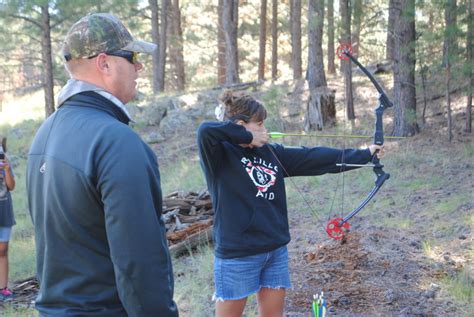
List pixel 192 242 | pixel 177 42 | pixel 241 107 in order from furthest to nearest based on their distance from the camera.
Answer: pixel 177 42, pixel 192 242, pixel 241 107

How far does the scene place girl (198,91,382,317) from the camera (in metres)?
2.82

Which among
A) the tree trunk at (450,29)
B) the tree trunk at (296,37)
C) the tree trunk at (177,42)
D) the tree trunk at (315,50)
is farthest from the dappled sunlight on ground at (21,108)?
the tree trunk at (450,29)

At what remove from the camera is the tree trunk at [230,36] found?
52.6ft

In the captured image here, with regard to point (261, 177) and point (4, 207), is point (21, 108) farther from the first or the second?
point (261, 177)

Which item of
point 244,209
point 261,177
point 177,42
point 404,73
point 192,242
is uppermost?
point 177,42

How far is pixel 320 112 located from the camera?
1140 cm

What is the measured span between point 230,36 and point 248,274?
47.2 feet

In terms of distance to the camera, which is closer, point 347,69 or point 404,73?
point 404,73

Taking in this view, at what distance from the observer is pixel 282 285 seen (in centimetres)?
294

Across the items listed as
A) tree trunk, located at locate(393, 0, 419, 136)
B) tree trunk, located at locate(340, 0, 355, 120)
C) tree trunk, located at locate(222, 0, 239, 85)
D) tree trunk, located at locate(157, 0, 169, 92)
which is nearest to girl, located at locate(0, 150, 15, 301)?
tree trunk, located at locate(393, 0, 419, 136)

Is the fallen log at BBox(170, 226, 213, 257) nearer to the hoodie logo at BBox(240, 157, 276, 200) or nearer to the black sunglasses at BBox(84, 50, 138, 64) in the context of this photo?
the hoodie logo at BBox(240, 157, 276, 200)

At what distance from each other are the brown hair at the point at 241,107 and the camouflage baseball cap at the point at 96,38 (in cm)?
116

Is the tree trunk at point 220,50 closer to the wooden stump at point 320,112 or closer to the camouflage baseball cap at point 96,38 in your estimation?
the wooden stump at point 320,112

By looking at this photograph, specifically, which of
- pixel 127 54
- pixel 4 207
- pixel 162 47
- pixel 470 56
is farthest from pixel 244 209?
pixel 162 47
